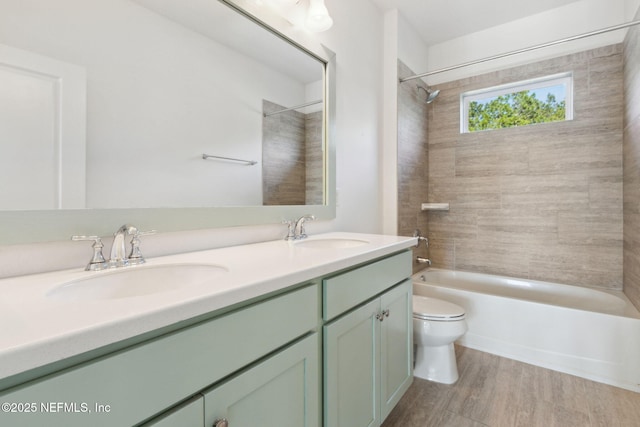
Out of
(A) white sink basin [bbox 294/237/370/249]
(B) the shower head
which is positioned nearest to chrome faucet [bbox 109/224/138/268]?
(A) white sink basin [bbox 294/237/370/249]

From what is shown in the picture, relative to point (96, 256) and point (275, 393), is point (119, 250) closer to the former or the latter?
point (96, 256)

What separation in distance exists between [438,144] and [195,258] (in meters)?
2.67

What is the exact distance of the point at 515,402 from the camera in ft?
5.34

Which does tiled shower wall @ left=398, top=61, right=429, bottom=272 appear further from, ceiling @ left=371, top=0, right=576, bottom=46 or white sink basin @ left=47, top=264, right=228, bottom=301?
white sink basin @ left=47, top=264, right=228, bottom=301

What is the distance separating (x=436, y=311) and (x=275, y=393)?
1.37 meters

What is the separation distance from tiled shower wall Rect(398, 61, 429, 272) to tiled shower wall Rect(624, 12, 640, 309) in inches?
54.5

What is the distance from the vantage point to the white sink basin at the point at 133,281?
77 centimetres

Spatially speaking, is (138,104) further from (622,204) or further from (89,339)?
(622,204)

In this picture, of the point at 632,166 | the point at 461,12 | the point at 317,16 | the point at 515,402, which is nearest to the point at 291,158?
the point at 317,16

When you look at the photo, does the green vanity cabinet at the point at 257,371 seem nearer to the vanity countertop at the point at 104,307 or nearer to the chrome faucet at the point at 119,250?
the vanity countertop at the point at 104,307

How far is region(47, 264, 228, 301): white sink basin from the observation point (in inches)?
30.3

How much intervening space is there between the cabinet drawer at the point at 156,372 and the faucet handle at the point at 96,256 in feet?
1.50

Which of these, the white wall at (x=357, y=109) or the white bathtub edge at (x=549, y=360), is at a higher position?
the white wall at (x=357, y=109)

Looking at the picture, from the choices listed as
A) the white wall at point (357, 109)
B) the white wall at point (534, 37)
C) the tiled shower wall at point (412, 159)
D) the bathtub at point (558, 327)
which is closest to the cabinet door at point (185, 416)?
the white wall at point (357, 109)
